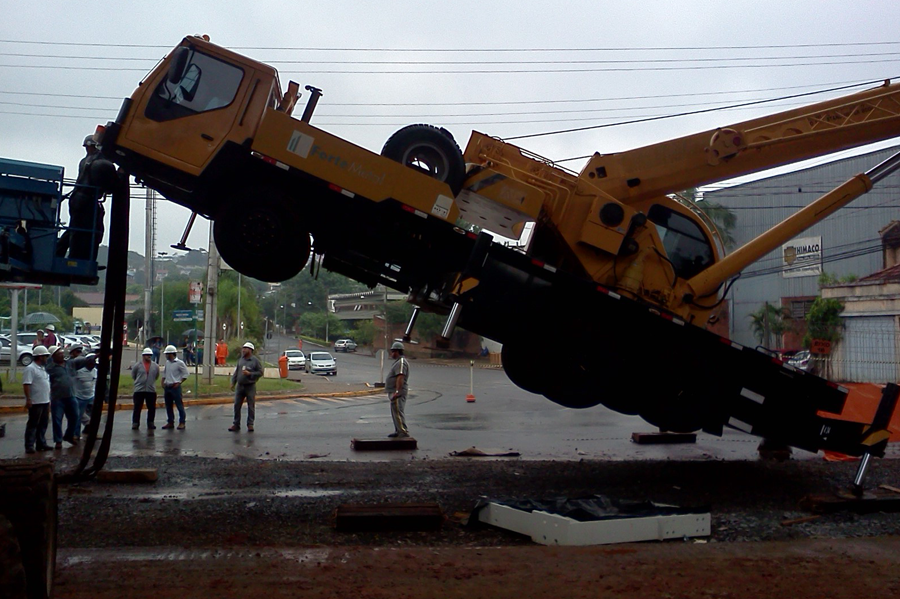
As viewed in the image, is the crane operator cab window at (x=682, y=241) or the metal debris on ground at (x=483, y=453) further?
the metal debris on ground at (x=483, y=453)

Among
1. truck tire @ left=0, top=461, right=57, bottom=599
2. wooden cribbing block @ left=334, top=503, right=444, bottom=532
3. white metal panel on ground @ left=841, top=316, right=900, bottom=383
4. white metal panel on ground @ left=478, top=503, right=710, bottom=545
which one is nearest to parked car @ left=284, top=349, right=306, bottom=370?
white metal panel on ground @ left=841, top=316, right=900, bottom=383

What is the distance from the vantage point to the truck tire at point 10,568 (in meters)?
3.62

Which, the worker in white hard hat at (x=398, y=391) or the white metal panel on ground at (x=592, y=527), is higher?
the worker in white hard hat at (x=398, y=391)

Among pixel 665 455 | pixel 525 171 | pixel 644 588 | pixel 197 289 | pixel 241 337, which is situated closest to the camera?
pixel 644 588

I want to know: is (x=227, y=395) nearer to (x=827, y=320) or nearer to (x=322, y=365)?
(x=322, y=365)

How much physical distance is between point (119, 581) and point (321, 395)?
2161cm

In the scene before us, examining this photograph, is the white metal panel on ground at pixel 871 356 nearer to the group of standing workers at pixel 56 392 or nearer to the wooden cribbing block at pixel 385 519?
the wooden cribbing block at pixel 385 519

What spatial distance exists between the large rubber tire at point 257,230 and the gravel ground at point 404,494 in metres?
2.49

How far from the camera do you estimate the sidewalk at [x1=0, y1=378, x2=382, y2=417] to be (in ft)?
65.1

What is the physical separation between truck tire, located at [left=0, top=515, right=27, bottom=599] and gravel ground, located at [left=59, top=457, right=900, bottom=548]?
2.87m

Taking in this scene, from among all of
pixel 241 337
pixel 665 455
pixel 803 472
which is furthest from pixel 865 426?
pixel 241 337

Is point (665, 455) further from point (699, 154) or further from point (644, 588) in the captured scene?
point (644, 588)

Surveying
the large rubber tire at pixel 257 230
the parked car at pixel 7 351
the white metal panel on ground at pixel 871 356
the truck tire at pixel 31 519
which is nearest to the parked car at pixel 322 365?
the parked car at pixel 7 351

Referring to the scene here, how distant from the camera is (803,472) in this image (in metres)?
10.5
